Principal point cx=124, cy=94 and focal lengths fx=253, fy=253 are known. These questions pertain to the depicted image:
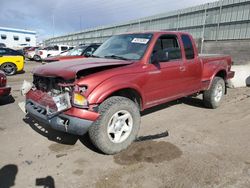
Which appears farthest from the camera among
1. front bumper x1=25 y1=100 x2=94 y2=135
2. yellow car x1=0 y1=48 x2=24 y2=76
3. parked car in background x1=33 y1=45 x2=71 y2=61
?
parked car in background x1=33 y1=45 x2=71 y2=61

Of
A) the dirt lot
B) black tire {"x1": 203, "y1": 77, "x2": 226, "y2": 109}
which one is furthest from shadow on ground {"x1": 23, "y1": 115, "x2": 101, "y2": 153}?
black tire {"x1": 203, "y1": 77, "x2": 226, "y2": 109}

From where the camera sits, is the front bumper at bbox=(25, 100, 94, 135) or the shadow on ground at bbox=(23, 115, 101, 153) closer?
the front bumper at bbox=(25, 100, 94, 135)

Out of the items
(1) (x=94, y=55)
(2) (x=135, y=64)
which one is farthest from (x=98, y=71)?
(1) (x=94, y=55)

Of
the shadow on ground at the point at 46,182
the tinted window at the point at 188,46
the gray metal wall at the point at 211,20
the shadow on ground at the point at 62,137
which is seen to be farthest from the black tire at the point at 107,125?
the gray metal wall at the point at 211,20

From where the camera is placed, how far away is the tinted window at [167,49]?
187 inches

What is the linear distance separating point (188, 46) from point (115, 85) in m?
2.60

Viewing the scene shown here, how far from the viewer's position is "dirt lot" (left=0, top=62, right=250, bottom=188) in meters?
3.33

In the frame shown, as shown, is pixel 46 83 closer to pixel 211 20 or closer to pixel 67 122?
pixel 67 122

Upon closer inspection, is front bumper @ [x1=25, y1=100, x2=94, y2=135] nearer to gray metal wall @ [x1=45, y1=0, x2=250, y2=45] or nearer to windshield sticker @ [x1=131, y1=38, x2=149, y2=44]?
windshield sticker @ [x1=131, y1=38, x2=149, y2=44]

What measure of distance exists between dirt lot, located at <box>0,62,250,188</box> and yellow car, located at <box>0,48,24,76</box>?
8.65 m

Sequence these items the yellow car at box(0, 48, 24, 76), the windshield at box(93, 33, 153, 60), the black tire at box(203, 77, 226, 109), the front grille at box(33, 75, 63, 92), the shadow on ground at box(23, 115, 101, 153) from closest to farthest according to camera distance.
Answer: the front grille at box(33, 75, 63, 92) < the shadow on ground at box(23, 115, 101, 153) < the windshield at box(93, 33, 153, 60) < the black tire at box(203, 77, 226, 109) < the yellow car at box(0, 48, 24, 76)

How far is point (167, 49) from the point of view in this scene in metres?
4.95

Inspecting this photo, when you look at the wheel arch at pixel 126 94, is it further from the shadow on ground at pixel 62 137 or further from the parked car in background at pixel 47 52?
the parked car in background at pixel 47 52

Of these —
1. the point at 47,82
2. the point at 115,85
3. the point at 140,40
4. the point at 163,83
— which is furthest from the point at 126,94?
the point at 47,82
